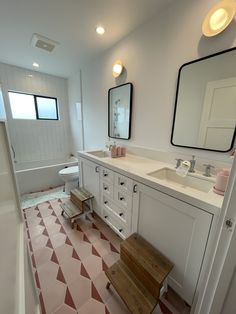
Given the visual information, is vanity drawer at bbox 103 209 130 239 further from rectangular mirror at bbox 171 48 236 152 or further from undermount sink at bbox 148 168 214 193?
rectangular mirror at bbox 171 48 236 152

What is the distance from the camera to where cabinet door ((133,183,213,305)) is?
875mm

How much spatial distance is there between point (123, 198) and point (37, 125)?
2.88 metres

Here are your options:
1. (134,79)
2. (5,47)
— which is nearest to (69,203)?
(134,79)

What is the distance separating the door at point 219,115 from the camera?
1.08 meters

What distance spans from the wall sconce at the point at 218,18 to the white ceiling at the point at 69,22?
0.50m

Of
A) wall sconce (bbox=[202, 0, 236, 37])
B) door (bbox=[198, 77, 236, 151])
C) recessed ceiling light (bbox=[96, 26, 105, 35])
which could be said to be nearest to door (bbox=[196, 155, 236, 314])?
door (bbox=[198, 77, 236, 151])

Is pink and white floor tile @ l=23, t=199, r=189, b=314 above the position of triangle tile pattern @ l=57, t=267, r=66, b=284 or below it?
above

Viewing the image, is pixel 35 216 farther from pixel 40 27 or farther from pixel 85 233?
pixel 40 27

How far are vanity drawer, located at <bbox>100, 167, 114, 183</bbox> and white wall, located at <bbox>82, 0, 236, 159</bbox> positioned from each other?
61 cm

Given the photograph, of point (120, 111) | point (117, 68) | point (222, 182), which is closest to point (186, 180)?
point (222, 182)

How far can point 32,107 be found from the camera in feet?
10.2

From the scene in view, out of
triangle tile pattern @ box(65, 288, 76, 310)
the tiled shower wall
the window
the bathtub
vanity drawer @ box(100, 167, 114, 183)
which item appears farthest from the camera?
the window

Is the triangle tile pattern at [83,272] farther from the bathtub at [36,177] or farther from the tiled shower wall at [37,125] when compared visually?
the tiled shower wall at [37,125]

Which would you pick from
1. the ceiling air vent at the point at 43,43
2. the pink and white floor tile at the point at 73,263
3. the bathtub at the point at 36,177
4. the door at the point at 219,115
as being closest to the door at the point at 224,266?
the pink and white floor tile at the point at 73,263
